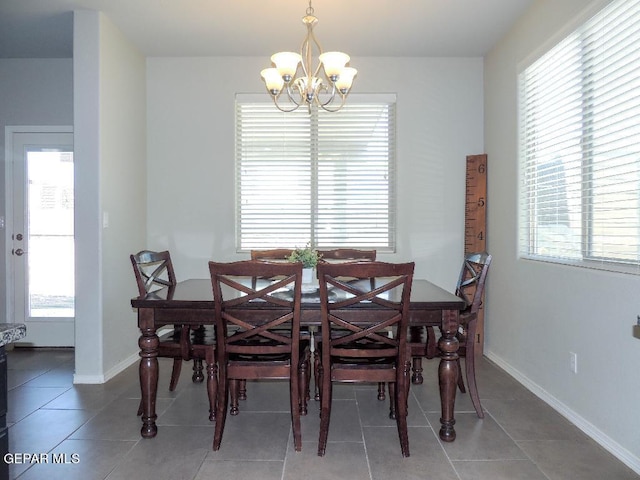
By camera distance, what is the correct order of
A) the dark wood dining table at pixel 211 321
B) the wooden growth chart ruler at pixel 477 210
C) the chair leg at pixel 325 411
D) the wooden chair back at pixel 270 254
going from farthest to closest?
the wooden growth chart ruler at pixel 477 210 < the wooden chair back at pixel 270 254 < the dark wood dining table at pixel 211 321 < the chair leg at pixel 325 411

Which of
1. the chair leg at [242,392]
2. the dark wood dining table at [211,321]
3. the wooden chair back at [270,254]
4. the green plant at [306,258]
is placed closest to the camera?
the dark wood dining table at [211,321]

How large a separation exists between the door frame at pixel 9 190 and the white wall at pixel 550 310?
3954mm

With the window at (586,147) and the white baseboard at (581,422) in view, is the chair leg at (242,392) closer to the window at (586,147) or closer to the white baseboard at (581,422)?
the white baseboard at (581,422)

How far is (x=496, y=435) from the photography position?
8.03 feet

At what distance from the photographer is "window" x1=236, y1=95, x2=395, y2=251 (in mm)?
4316

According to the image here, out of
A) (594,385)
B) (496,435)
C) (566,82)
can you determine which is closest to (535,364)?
(594,385)

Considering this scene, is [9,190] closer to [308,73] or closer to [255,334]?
[308,73]

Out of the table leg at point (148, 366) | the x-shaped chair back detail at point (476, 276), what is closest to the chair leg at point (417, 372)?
the x-shaped chair back detail at point (476, 276)

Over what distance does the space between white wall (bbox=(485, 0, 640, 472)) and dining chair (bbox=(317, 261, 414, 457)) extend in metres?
1.03

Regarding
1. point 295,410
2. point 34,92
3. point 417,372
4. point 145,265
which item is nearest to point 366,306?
point 295,410

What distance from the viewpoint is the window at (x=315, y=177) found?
432 centimetres

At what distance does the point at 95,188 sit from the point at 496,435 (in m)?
3.12

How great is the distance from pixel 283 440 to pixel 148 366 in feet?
2.66

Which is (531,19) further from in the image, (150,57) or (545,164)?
(150,57)
